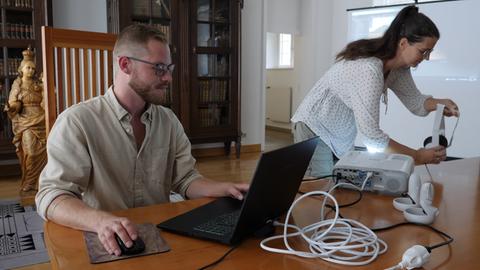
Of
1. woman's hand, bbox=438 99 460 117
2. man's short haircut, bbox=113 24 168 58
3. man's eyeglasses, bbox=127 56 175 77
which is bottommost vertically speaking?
woman's hand, bbox=438 99 460 117

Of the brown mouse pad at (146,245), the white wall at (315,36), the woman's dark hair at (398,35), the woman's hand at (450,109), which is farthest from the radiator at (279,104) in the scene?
the brown mouse pad at (146,245)

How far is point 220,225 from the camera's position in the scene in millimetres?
943

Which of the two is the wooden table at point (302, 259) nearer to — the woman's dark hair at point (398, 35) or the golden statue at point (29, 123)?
the woman's dark hair at point (398, 35)

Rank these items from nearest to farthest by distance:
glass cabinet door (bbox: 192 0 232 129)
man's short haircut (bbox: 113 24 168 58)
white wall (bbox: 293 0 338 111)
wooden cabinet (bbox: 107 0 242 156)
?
man's short haircut (bbox: 113 24 168 58) < wooden cabinet (bbox: 107 0 242 156) < glass cabinet door (bbox: 192 0 232 129) < white wall (bbox: 293 0 338 111)

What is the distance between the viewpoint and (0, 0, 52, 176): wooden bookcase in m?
3.62

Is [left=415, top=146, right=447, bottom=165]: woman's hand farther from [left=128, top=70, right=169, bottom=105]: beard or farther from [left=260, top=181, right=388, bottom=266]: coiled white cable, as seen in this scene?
[left=128, top=70, right=169, bottom=105]: beard

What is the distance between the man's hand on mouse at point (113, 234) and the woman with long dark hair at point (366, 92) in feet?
3.12

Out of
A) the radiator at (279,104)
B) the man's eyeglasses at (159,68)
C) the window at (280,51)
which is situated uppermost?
the window at (280,51)

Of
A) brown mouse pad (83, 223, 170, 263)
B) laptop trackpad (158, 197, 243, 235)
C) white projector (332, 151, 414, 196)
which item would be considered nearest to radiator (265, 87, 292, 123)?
white projector (332, 151, 414, 196)

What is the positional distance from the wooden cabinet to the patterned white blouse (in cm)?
280

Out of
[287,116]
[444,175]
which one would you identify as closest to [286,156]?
[444,175]

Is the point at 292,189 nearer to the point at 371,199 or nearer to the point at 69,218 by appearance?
the point at 371,199

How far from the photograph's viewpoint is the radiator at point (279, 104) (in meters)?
6.77

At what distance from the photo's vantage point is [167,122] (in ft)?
4.45
